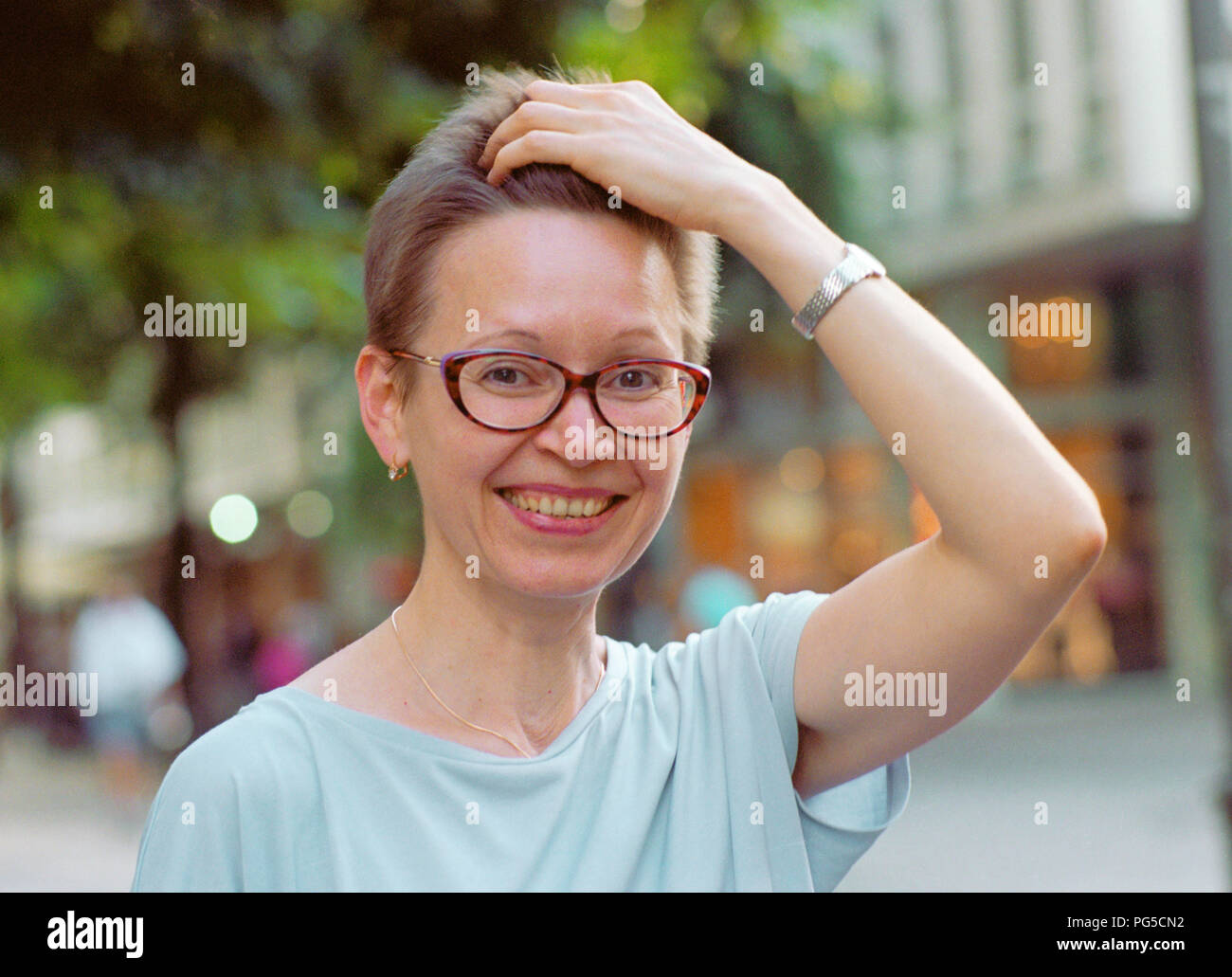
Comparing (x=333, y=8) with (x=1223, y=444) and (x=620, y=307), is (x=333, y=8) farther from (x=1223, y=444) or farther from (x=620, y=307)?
(x=620, y=307)

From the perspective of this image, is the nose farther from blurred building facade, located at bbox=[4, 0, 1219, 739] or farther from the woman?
blurred building facade, located at bbox=[4, 0, 1219, 739]

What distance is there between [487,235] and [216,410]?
10.6 m

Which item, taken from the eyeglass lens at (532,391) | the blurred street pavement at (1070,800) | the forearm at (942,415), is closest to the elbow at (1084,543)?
the forearm at (942,415)

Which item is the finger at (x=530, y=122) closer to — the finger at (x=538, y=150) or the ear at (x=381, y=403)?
the finger at (x=538, y=150)

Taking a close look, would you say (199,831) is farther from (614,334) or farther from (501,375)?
(614,334)

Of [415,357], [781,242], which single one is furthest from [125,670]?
[781,242]

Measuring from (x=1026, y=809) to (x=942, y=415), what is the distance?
28.8 ft

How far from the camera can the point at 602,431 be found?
4.82ft

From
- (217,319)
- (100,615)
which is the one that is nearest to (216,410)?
(100,615)

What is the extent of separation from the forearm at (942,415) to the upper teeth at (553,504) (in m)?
0.32

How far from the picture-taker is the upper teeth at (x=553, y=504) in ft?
4.92

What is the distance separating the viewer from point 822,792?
1658mm

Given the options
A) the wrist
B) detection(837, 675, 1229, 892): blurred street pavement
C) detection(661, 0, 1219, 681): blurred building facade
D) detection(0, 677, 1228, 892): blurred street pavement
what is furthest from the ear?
detection(661, 0, 1219, 681): blurred building facade

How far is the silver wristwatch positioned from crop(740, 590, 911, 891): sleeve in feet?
1.15
